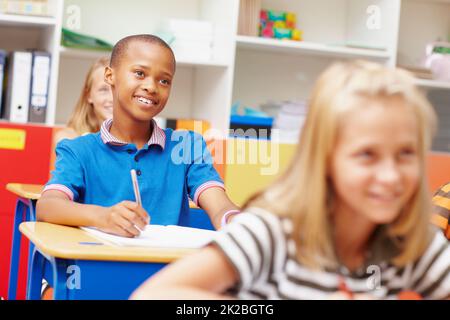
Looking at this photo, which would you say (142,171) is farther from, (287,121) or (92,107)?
(287,121)

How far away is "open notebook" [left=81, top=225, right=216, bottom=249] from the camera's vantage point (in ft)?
4.83

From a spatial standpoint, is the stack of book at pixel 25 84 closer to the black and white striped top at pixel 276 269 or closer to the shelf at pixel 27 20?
the shelf at pixel 27 20

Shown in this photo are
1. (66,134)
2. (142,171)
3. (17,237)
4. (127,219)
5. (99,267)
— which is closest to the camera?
(99,267)

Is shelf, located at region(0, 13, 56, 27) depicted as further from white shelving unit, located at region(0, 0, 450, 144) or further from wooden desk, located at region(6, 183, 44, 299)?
wooden desk, located at region(6, 183, 44, 299)

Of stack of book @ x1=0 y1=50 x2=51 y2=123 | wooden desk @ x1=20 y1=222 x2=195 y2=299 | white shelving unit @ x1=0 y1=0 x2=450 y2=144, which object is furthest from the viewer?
white shelving unit @ x1=0 y1=0 x2=450 y2=144

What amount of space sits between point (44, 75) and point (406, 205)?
258 cm

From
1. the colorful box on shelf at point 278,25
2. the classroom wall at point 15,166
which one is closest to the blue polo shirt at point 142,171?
the classroom wall at point 15,166

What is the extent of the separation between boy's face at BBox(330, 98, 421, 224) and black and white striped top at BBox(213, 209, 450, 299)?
0.08 m

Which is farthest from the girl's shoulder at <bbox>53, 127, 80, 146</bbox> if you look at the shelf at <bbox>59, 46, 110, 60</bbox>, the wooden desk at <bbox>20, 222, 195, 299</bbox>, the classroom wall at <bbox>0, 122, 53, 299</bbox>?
the wooden desk at <bbox>20, 222, 195, 299</bbox>

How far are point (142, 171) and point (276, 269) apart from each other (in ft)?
3.58

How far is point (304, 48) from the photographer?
3588 millimetres

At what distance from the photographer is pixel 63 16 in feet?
11.4

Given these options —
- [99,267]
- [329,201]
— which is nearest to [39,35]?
[99,267]

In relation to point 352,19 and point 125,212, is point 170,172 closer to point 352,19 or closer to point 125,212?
point 125,212
